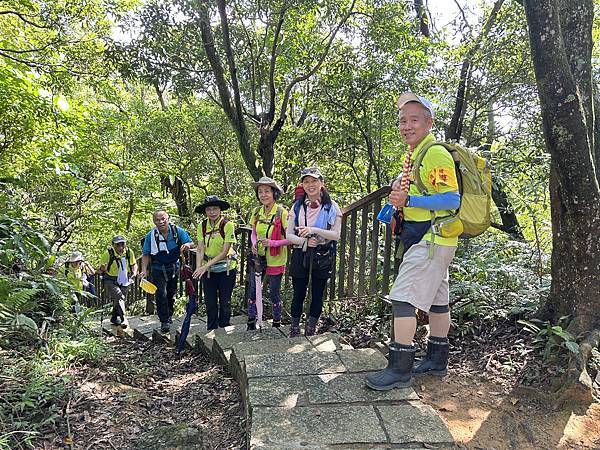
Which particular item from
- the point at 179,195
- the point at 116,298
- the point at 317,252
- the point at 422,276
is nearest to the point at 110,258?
the point at 116,298

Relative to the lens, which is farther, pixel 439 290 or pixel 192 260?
pixel 192 260

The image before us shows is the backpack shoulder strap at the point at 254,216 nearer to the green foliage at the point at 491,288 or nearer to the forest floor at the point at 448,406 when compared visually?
the forest floor at the point at 448,406

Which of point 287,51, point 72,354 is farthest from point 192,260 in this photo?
point 287,51

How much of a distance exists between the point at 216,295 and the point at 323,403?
2.99 meters

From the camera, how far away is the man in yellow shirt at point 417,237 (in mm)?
2629

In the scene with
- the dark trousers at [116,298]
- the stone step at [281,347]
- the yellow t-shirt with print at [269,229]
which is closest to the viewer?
the stone step at [281,347]

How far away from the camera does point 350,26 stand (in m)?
7.69

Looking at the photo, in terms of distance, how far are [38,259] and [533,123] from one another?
7.34m

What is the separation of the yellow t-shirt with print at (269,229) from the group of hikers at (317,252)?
10 millimetres

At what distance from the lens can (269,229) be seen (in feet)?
15.0

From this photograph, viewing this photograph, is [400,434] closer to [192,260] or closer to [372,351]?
[372,351]

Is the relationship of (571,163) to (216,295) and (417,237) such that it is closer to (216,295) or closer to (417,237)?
(417,237)

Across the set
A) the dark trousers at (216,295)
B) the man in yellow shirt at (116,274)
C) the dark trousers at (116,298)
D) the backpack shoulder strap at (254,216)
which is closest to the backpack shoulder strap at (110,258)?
the man in yellow shirt at (116,274)

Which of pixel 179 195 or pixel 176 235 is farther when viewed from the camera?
pixel 179 195
